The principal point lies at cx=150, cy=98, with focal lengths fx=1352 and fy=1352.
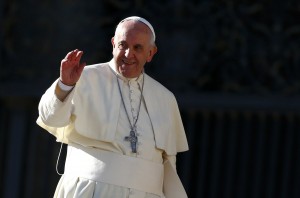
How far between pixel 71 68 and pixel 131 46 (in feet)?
1.29

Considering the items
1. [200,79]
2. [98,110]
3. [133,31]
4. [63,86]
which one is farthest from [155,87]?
[200,79]

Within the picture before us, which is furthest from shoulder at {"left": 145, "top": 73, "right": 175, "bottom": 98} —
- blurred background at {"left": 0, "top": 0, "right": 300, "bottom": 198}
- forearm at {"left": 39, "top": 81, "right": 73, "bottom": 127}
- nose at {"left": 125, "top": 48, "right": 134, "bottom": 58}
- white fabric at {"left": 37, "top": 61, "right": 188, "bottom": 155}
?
blurred background at {"left": 0, "top": 0, "right": 300, "bottom": 198}

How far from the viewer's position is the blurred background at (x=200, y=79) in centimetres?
1012

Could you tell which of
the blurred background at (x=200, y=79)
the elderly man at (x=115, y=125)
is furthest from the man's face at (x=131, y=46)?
the blurred background at (x=200, y=79)

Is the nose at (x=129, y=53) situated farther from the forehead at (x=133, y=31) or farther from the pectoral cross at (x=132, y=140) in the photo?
the pectoral cross at (x=132, y=140)

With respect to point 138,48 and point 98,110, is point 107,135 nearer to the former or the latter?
point 98,110

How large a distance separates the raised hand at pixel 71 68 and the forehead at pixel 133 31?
0.32 meters

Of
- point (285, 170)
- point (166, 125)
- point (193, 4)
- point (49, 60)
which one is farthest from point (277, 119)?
point (166, 125)

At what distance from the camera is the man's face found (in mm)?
6641

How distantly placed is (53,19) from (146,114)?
363 cm

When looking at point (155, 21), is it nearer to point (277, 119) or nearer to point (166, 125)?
point (277, 119)

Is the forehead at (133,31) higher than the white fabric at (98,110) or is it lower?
higher

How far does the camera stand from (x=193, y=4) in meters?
10.3

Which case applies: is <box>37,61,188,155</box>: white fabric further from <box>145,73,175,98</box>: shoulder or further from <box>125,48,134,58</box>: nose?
<box>125,48,134,58</box>: nose
